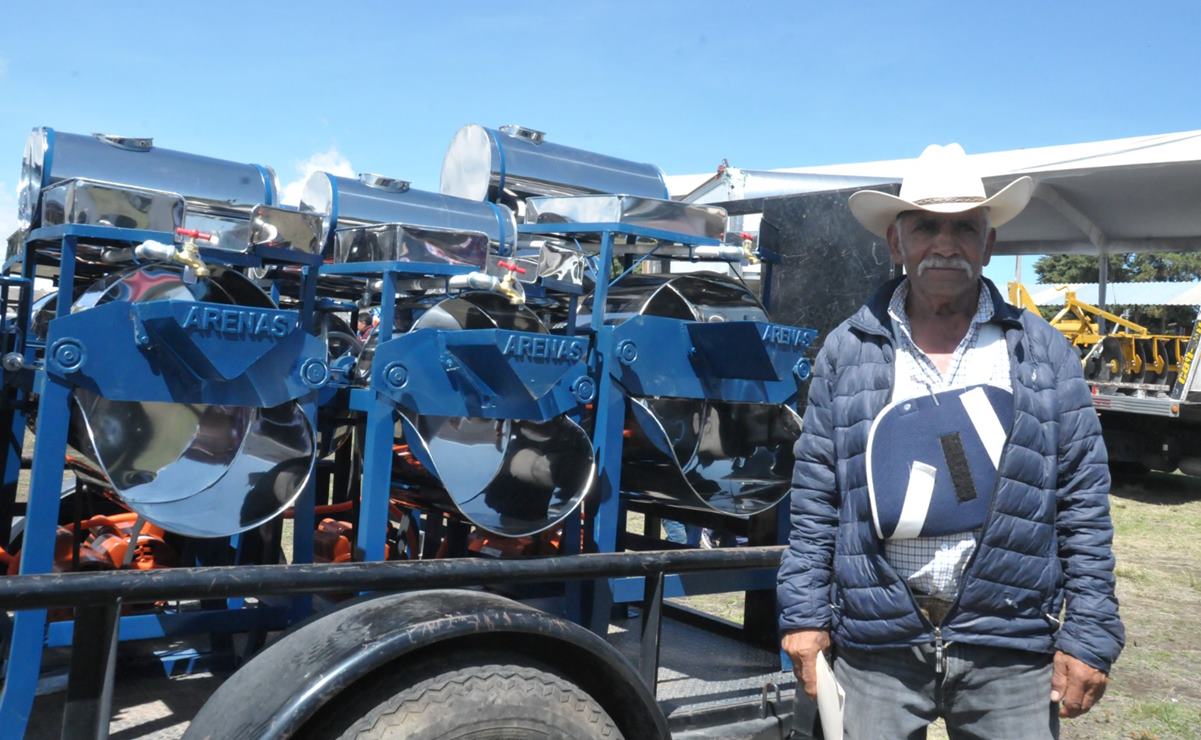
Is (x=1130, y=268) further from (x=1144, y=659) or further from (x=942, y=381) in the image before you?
(x=942, y=381)

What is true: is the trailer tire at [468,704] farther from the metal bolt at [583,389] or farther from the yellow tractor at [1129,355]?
the yellow tractor at [1129,355]

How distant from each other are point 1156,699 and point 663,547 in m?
2.91

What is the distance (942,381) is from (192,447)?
5.24 feet

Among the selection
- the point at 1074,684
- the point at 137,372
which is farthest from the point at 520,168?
the point at 1074,684

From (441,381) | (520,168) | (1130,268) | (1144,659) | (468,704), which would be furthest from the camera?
(1130,268)

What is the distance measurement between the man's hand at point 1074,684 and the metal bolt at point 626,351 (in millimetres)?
1183

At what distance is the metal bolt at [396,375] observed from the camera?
234 centimetres

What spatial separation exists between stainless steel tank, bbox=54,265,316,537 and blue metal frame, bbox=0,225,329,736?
0.26ft

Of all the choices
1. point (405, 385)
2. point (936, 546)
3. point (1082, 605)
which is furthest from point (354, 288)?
point (1082, 605)

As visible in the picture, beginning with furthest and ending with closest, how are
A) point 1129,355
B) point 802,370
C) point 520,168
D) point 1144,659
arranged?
point 1129,355
point 1144,659
point 520,168
point 802,370

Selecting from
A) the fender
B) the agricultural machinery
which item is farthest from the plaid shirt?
the fender

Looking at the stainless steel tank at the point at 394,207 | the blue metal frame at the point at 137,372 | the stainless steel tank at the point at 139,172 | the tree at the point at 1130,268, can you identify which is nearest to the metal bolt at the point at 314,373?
the blue metal frame at the point at 137,372

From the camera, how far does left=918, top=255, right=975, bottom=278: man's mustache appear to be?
2201 mm

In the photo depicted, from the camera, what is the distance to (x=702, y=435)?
Answer: 3.04 meters
